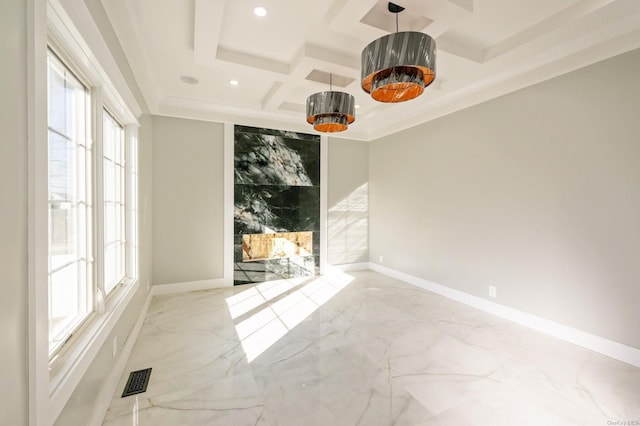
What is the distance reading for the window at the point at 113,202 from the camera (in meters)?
2.41

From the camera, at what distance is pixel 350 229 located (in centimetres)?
568

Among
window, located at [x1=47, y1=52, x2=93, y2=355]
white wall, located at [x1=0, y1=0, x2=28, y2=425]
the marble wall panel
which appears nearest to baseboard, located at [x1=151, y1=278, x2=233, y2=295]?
the marble wall panel

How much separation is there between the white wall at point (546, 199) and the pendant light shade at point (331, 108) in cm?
183

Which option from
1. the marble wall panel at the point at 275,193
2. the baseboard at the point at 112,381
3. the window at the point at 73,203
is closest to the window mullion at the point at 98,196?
the window at the point at 73,203

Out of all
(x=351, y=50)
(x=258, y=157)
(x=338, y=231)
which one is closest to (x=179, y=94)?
(x=258, y=157)

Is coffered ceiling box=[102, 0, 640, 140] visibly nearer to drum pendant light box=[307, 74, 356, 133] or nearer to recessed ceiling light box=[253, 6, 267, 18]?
recessed ceiling light box=[253, 6, 267, 18]

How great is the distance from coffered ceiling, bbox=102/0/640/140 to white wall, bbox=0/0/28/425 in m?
1.37

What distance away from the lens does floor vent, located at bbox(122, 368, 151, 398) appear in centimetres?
206

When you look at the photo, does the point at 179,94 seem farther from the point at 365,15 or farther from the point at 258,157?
the point at 365,15

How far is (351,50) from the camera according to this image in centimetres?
289

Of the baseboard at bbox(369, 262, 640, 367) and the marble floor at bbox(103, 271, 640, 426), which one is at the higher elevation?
the baseboard at bbox(369, 262, 640, 367)

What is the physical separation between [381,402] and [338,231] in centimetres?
374

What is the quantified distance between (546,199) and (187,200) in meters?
4.52

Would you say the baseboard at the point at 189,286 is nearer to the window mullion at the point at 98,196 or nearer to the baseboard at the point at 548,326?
the window mullion at the point at 98,196
